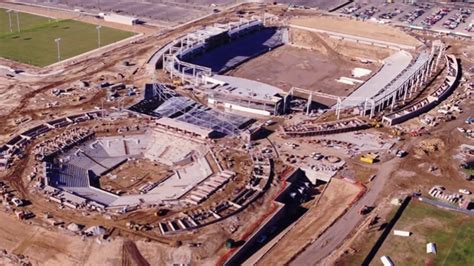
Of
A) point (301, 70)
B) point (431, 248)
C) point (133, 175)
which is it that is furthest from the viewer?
point (301, 70)

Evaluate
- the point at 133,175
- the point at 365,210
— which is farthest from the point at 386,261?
the point at 133,175

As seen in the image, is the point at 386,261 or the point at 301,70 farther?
the point at 301,70

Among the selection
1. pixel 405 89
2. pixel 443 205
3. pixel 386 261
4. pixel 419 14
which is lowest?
pixel 386 261

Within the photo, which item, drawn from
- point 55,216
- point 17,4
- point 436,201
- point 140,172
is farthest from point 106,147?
point 17,4

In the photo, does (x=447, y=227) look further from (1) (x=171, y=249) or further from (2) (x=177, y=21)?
(2) (x=177, y=21)

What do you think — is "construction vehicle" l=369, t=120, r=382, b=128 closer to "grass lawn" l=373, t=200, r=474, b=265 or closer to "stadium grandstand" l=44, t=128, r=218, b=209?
"grass lawn" l=373, t=200, r=474, b=265

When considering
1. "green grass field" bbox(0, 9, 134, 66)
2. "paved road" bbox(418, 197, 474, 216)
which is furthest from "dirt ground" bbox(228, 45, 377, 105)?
"paved road" bbox(418, 197, 474, 216)

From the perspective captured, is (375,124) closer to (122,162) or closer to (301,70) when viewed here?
(301,70)
